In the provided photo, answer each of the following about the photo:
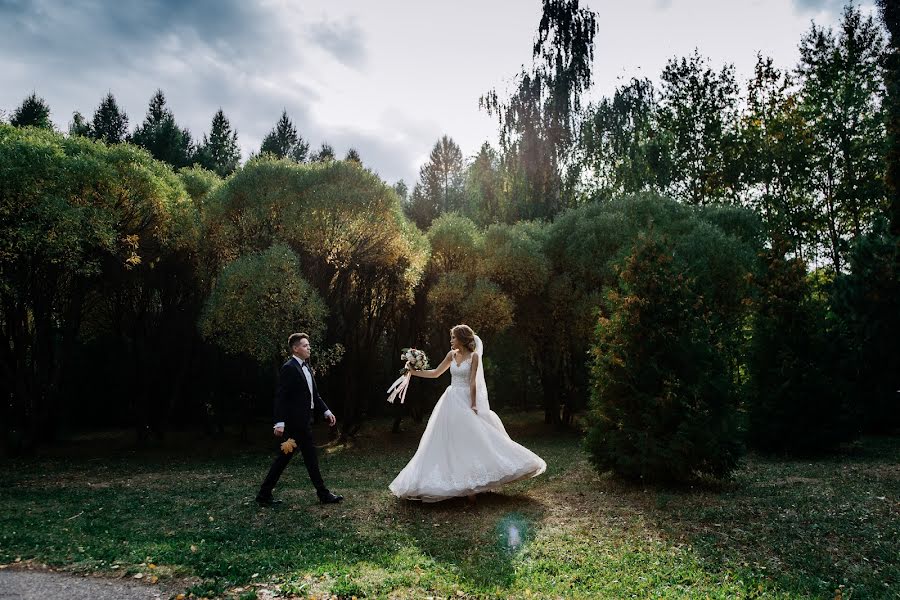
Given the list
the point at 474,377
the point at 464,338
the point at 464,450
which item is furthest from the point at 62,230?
the point at 464,450

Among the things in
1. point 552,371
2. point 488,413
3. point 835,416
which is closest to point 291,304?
point 488,413

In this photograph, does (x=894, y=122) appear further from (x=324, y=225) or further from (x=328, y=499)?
(x=328, y=499)

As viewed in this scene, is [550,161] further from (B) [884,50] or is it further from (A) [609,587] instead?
(A) [609,587]

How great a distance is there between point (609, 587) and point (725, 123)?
110 feet

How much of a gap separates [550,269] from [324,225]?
8.47 metres

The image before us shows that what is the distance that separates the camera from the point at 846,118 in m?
29.0

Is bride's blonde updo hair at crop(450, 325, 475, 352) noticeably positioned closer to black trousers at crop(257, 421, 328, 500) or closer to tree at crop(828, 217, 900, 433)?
black trousers at crop(257, 421, 328, 500)

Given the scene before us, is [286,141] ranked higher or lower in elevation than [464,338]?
higher

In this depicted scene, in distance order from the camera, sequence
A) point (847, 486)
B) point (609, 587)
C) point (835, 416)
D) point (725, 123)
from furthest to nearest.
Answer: point (725, 123), point (835, 416), point (847, 486), point (609, 587)

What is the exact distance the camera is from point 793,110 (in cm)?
3058

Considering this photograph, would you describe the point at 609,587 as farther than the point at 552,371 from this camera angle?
No

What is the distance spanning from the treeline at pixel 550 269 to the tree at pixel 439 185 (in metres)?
11.9

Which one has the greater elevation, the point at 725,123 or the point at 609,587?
the point at 725,123

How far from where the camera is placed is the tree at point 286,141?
6338 centimetres
